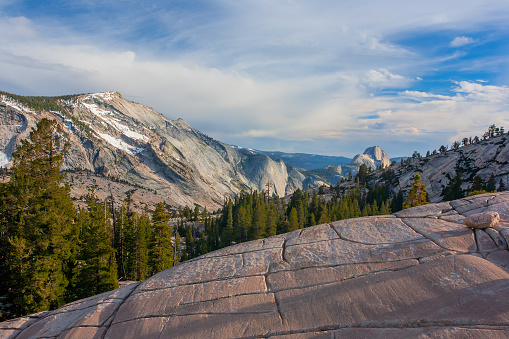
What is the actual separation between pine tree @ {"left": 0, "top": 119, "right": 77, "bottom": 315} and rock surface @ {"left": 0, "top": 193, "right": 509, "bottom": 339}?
31.2 feet

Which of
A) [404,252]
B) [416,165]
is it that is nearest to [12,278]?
[404,252]

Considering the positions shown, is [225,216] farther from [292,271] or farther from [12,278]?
[292,271]

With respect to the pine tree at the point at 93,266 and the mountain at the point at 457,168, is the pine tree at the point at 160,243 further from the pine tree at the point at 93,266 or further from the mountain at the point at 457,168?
the mountain at the point at 457,168

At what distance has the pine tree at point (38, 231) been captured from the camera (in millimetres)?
19234

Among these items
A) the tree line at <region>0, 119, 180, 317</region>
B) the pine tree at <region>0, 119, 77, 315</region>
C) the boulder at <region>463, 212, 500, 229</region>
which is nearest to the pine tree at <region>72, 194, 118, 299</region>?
the tree line at <region>0, 119, 180, 317</region>

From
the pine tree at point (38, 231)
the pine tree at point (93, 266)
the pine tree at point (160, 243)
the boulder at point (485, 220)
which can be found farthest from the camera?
the pine tree at point (160, 243)

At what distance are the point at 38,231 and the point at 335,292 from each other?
22.3m

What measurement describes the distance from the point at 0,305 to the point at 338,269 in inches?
1141

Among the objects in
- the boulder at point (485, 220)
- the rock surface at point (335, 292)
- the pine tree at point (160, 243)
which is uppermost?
→ the boulder at point (485, 220)

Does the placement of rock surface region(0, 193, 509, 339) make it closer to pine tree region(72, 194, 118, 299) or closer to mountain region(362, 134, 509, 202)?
pine tree region(72, 194, 118, 299)

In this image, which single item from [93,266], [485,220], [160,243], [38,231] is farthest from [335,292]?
[160,243]

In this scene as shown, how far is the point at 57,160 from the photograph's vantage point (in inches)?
893

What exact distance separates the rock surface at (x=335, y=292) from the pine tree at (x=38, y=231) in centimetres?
952

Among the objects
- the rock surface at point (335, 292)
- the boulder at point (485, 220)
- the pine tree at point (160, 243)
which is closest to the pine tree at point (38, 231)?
the rock surface at point (335, 292)
